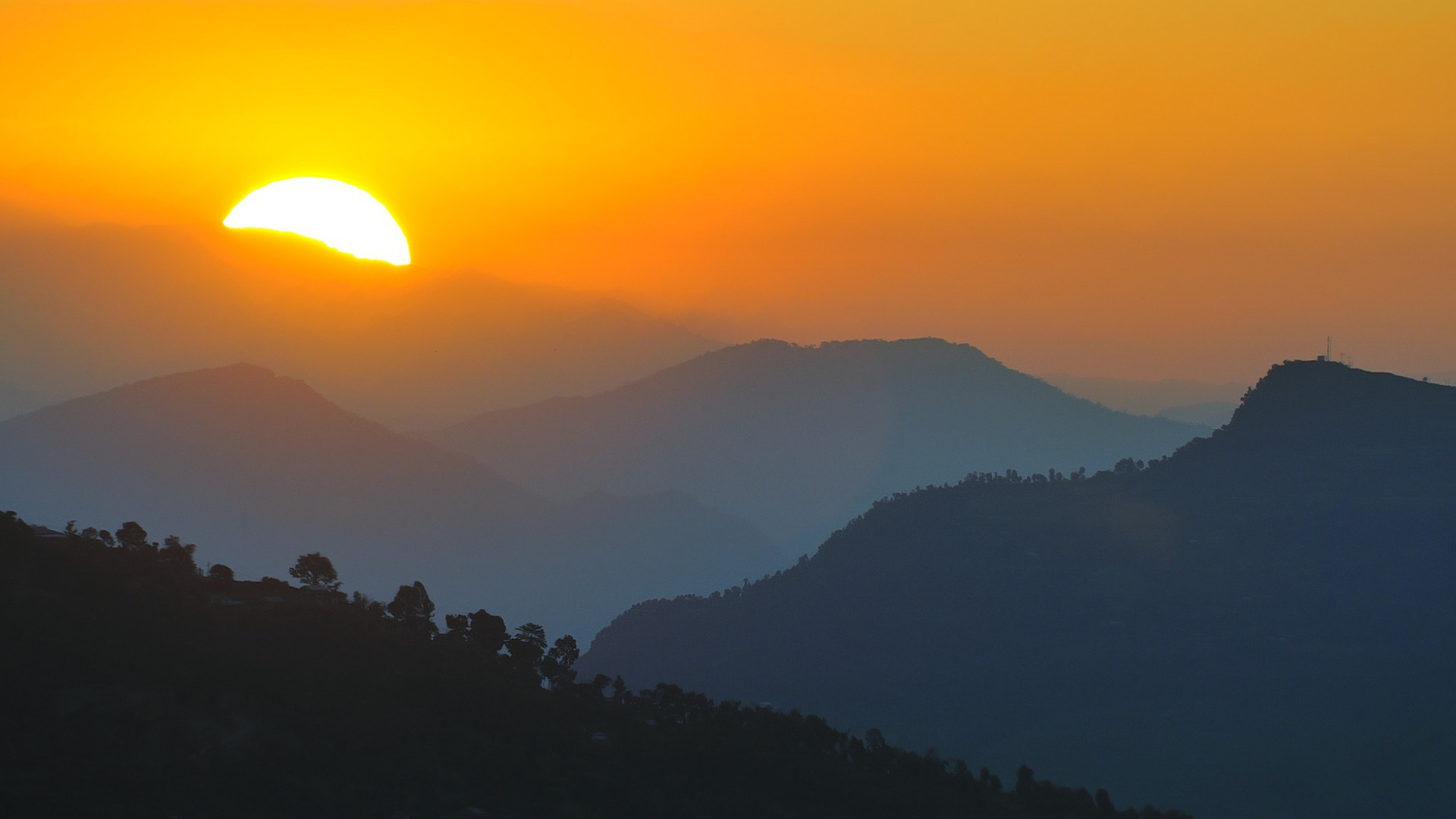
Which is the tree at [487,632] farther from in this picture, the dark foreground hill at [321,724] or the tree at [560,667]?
the tree at [560,667]

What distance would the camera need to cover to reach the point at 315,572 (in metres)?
155

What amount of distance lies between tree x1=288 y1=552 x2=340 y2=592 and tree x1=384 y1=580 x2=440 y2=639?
7.15 metres

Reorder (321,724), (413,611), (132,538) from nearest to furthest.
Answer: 1. (321,724)
2. (132,538)
3. (413,611)

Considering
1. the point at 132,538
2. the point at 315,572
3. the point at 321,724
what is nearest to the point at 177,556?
the point at 132,538

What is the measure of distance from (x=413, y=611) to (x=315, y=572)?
12.4 meters

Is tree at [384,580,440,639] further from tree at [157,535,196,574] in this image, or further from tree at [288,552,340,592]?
tree at [157,535,196,574]

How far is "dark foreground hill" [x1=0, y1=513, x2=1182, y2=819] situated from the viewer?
104 meters

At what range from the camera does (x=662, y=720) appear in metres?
152

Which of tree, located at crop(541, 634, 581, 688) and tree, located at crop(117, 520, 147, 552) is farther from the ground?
tree, located at crop(117, 520, 147, 552)

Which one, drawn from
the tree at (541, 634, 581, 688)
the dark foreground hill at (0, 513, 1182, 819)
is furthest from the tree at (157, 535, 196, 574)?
the tree at (541, 634, 581, 688)

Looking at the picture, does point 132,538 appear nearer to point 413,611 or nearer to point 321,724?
point 413,611

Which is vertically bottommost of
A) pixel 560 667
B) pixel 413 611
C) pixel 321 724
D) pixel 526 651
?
pixel 321 724

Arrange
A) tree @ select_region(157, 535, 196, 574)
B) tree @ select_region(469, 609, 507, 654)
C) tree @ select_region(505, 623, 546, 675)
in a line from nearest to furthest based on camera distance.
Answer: tree @ select_region(157, 535, 196, 574) < tree @ select_region(505, 623, 546, 675) < tree @ select_region(469, 609, 507, 654)

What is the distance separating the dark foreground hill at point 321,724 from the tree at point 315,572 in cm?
622
